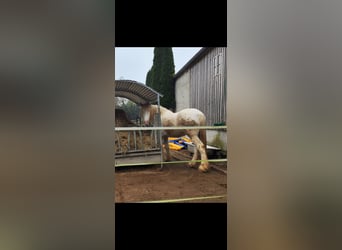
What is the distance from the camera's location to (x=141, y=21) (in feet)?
9.23

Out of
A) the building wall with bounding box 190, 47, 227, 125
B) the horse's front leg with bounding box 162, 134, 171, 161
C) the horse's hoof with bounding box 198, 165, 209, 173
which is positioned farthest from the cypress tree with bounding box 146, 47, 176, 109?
the horse's hoof with bounding box 198, 165, 209, 173

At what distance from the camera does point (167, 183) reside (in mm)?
3664

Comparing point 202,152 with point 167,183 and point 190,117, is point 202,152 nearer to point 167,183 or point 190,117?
point 190,117

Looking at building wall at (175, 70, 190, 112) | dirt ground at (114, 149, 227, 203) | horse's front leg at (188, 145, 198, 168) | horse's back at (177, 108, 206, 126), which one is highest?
building wall at (175, 70, 190, 112)

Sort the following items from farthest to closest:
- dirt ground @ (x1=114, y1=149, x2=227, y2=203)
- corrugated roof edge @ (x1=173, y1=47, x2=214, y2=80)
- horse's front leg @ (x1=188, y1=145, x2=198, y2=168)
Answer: horse's front leg @ (x1=188, y1=145, x2=198, y2=168) < corrugated roof edge @ (x1=173, y1=47, x2=214, y2=80) < dirt ground @ (x1=114, y1=149, x2=227, y2=203)

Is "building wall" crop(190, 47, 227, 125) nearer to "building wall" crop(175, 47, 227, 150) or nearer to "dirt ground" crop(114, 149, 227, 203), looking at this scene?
"building wall" crop(175, 47, 227, 150)

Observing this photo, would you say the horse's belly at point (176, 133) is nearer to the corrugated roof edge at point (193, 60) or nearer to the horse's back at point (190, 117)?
the horse's back at point (190, 117)

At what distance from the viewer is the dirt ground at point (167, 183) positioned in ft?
11.0

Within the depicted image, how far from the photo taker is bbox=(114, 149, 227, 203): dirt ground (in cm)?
335

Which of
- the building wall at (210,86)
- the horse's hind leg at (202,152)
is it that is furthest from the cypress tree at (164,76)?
the horse's hind leg at (202,152)

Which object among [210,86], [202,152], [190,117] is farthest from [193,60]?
[202,152]
